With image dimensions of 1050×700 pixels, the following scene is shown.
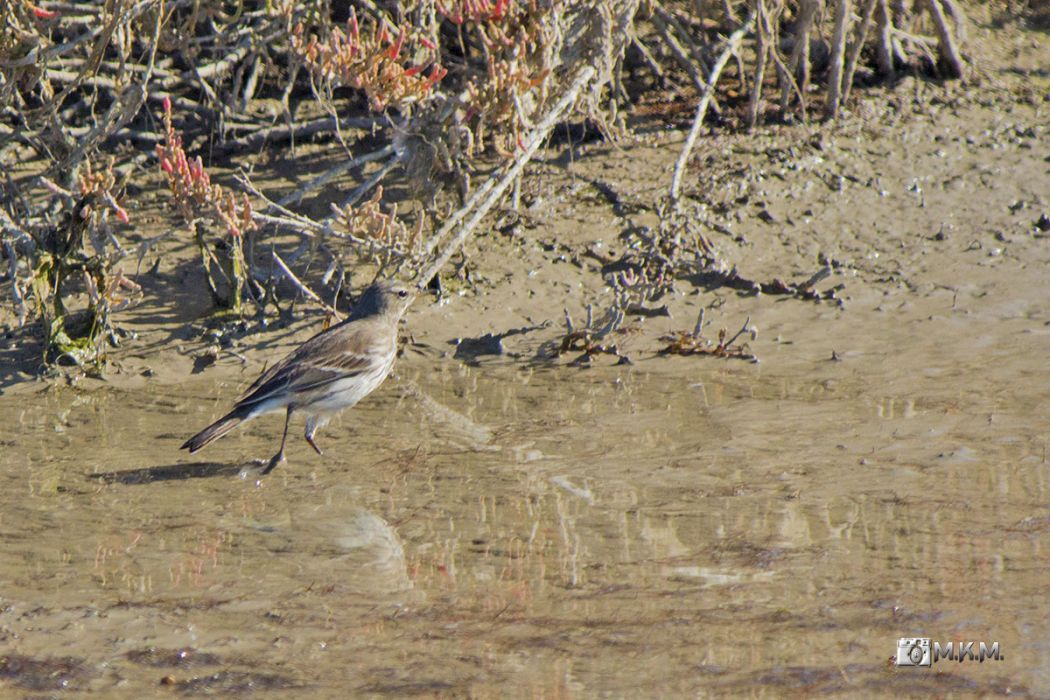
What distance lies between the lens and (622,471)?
664 cm

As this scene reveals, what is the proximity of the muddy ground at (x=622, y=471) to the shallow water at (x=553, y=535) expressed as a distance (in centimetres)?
2

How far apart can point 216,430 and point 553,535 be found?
205 cm

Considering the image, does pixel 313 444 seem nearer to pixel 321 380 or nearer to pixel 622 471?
pixel 321 380

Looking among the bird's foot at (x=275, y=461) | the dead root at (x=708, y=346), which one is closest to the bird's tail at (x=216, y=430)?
the bird's foot at (x=275, y=461)

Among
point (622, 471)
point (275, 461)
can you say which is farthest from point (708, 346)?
point (275, 461)

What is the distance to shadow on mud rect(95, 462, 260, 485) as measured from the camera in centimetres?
670

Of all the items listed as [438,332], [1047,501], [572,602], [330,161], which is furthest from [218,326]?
[1047,501]

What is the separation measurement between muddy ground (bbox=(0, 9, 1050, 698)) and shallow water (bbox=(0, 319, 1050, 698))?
19mm

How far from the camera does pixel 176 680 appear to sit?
4.65m

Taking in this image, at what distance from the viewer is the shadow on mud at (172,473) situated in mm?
6695

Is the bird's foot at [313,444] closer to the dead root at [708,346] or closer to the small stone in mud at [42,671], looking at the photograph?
the dead root at [708,346]

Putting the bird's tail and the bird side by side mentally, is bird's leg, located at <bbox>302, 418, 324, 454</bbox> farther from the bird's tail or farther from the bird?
the bird's tail

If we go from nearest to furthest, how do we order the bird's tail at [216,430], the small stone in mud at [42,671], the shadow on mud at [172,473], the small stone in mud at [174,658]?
the small stone in mud at [42,671], the small stone in mud at [174,658], the shadow on mud at [172,473], the bird's tail at [216,430]

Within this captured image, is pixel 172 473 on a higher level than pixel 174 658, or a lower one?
lower
